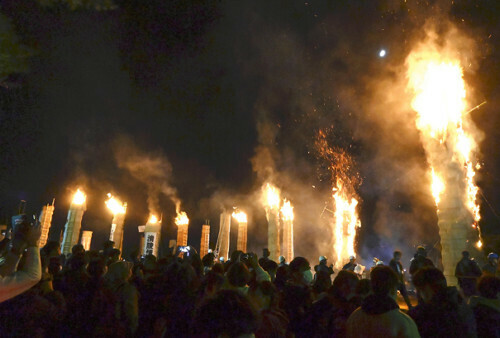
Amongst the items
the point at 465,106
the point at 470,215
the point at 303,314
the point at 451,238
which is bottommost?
the point at 303,314

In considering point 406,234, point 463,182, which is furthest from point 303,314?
point 406,234

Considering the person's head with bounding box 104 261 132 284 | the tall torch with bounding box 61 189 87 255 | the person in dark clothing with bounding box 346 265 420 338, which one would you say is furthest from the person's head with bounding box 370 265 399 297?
the tall torch with bounding box 61 189 87 255

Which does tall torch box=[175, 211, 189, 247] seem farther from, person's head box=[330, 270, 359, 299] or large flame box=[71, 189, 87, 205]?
person's head box=[330, 270, 359, 299]

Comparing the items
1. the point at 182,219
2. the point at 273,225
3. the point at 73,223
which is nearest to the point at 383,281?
the point at 273,225

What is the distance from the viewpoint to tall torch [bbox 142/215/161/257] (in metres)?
27.2

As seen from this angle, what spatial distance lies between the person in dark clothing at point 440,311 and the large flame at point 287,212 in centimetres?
2273

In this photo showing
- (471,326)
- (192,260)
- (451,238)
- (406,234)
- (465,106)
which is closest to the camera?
(471,326)

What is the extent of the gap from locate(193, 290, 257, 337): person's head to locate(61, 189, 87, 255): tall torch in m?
23.0

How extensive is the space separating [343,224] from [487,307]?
26.5 metres

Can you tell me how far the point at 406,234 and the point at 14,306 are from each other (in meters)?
37.8

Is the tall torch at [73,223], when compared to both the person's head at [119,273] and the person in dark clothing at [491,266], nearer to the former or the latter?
the person's head at [119,273]

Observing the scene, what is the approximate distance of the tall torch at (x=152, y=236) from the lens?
89.2 feet

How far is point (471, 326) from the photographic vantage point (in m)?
3.08

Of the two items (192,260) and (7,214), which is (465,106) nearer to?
(192,260)
